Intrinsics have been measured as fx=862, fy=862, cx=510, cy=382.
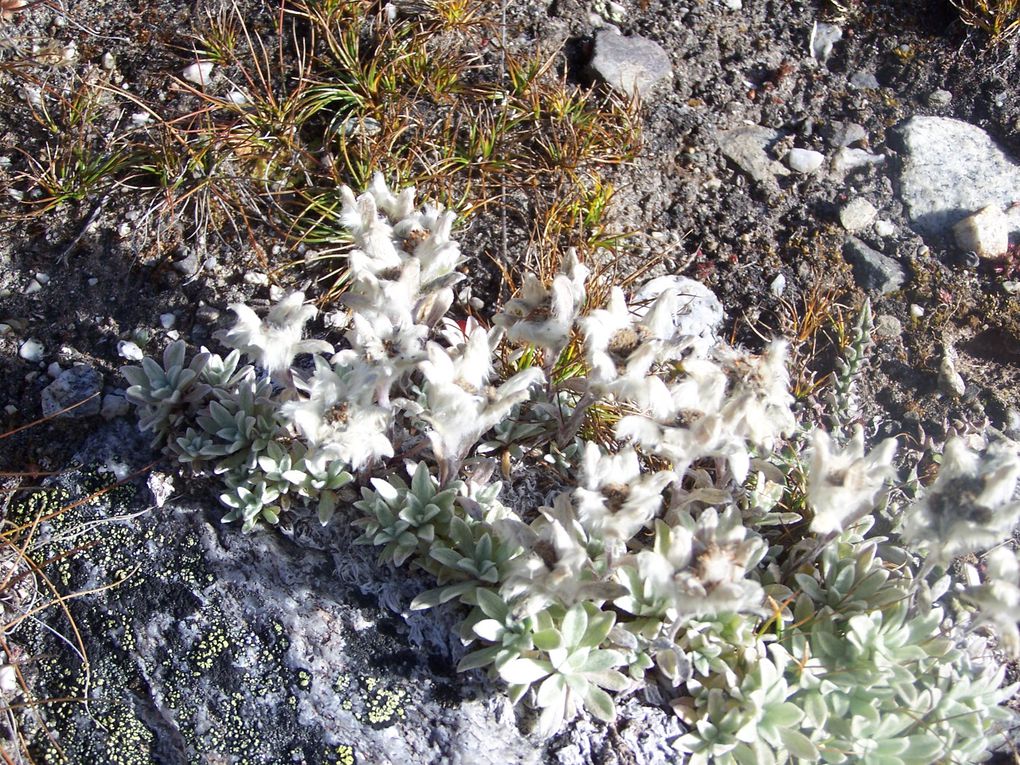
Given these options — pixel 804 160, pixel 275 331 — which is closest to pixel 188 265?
pixel 275 331

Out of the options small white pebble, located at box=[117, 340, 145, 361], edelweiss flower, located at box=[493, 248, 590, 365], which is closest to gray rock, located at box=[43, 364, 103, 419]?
small white pebble, located at box=[117, 340, 145, 361]

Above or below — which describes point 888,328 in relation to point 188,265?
above

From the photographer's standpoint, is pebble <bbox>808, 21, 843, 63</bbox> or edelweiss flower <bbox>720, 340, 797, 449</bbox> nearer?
edelweiss flower <bbox>720, 340, 797, 449</bbox>

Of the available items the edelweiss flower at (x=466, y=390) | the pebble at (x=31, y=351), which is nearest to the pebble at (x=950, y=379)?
the edelweiss flower at (x=466, y=390)

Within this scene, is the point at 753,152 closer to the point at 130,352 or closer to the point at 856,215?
the point at 856,215

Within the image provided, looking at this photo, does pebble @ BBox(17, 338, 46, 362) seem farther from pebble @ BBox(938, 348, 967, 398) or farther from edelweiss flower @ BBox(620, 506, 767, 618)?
pebble @ BBox(938, 348, 967, 398)

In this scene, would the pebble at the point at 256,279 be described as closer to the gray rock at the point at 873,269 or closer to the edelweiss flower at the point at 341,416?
the edelweiss flower at the point at 341,416
